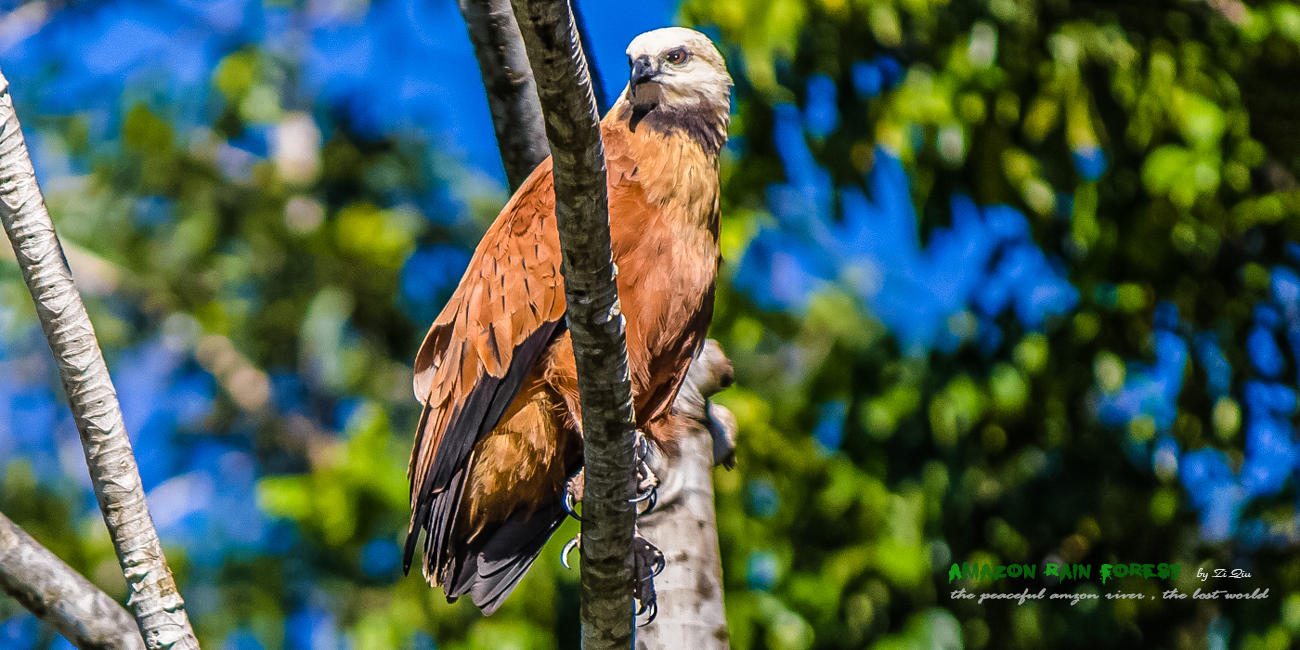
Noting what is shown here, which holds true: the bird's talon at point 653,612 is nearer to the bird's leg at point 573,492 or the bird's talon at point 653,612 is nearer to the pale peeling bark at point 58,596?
the bird's leg at point 573,492

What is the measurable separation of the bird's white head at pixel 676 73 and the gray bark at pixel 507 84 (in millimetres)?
302

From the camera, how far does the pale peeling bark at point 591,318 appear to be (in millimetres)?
1168

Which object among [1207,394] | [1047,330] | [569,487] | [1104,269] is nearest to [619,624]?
[569,487]

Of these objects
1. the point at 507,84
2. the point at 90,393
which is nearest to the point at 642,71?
the point at 507,84

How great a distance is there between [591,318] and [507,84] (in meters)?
1.45

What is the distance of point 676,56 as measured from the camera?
102 inches

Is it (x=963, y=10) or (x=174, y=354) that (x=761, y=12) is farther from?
(x=174, y=354)

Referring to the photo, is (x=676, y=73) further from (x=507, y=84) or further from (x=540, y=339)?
(x=540, y=339)

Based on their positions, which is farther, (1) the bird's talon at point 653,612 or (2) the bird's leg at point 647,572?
(1) the bird's talon at point 653,612

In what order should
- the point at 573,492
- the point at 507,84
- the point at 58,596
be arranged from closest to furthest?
1. the point at 58,596
2. the point at 573,492
3. the point at 507,84

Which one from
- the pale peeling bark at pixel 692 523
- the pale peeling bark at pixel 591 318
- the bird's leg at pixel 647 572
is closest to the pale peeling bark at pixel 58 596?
the pale peeling bark at pixel 591 318

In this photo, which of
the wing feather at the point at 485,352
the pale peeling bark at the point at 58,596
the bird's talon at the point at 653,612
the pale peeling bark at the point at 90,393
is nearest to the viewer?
the pale peeling bark at the point at 90,393

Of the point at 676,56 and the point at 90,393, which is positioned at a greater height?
the point at 676,56

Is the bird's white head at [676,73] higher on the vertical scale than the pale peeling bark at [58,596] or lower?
higher
